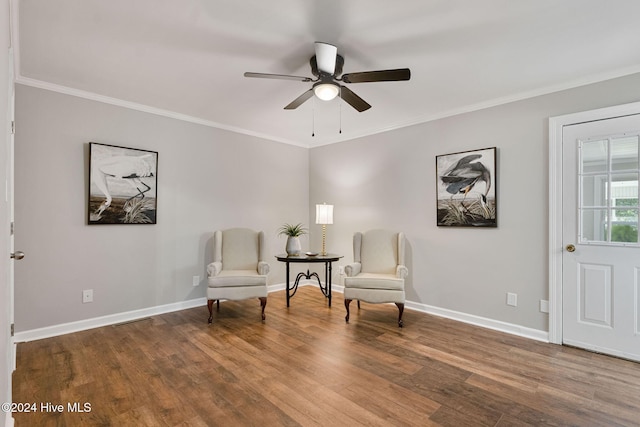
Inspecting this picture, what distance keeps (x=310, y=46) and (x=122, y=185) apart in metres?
2.52

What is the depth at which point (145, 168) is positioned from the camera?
3.63m

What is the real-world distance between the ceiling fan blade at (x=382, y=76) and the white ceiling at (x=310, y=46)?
0.80 ft

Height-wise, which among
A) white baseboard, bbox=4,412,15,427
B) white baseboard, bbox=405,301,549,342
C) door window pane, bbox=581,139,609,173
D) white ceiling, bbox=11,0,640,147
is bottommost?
white baseboard, bbox=405,301,549,342

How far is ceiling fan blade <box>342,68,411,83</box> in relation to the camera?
2.16 meters

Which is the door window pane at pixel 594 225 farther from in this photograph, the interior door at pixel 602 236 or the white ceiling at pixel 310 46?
the white ceiling at pixel 310 46

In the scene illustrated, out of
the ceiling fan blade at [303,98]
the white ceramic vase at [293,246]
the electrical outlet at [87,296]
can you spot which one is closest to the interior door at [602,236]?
the ceiling fan blade at [303,98]

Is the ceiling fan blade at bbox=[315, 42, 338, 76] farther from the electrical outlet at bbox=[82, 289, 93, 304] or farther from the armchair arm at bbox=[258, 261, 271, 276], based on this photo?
the electrical outlet at bbox=[82, 289, 93, 304]

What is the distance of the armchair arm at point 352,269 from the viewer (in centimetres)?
370

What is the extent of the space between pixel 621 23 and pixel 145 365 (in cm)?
409

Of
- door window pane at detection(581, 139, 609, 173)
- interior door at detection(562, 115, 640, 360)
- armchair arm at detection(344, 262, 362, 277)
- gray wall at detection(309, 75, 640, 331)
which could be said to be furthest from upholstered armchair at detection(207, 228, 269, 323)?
door window pane at detection(581, 139, 609, 173)

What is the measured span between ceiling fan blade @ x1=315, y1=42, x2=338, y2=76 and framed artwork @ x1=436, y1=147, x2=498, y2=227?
77.3 inches

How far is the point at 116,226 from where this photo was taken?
3459 millimetres

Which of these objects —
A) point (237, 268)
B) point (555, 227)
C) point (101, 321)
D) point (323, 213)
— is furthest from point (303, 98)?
Result: point (101, 321)

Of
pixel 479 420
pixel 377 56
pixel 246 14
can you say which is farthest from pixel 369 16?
pixel 479 420
